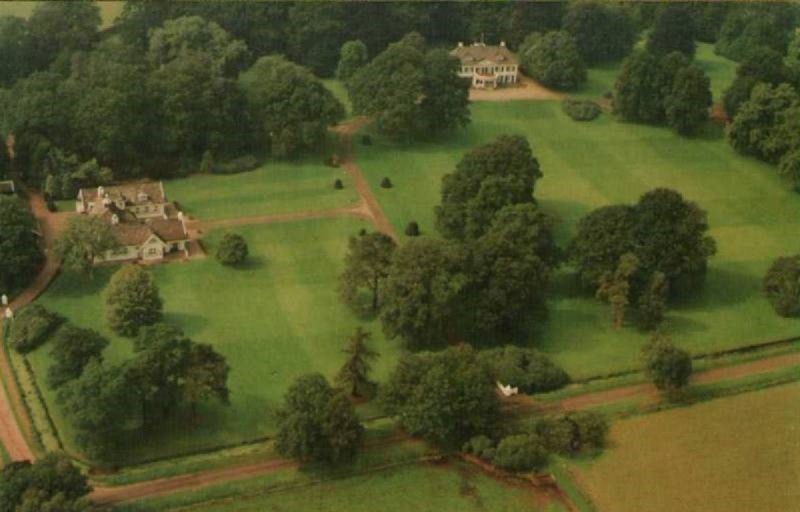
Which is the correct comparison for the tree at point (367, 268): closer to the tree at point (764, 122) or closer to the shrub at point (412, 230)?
the shrub at point (412, 230)

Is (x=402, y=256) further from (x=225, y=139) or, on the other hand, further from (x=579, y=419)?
(x=225, y=139)

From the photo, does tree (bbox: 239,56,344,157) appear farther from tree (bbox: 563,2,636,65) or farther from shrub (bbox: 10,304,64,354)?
tree (bbox: 563,2,636,65)

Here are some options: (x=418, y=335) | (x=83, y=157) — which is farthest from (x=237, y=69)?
(x=418, y=335)

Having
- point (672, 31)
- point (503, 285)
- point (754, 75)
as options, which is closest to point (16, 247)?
point (503, 285)

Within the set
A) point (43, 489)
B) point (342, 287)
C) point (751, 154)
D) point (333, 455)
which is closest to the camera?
point (43, 489)

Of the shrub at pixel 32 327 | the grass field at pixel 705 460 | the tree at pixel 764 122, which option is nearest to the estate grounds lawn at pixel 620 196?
the tree at pixel 764 122
